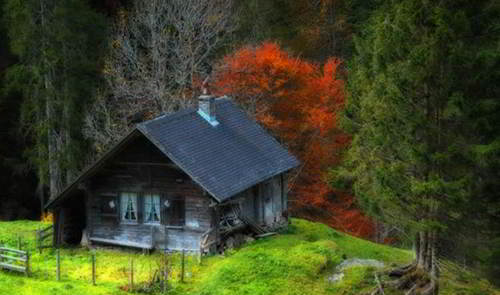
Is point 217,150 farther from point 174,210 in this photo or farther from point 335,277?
point 335,277

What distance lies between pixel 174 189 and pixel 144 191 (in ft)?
4.44

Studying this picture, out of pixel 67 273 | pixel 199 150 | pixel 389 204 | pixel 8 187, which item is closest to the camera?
pixel 389 204

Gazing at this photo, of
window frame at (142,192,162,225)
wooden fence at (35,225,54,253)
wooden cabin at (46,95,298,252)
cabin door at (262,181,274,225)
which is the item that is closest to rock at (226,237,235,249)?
wooden cabin at (46,95,298,252)

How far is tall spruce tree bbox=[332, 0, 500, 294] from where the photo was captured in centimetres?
1909

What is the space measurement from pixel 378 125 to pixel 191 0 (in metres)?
21.2

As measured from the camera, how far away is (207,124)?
96.8 ft

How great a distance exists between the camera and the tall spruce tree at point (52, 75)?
39000mm

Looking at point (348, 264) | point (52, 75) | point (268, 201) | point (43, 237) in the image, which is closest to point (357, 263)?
point (348, 264)

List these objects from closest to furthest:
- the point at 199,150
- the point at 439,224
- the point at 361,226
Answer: the point at 439,224
the point at 199,150
the point at 361,226

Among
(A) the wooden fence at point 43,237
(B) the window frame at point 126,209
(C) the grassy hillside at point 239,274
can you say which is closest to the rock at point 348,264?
(C) the grassy hillside at point 239,274

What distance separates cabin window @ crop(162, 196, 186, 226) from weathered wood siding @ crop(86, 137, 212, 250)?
0.47 ft

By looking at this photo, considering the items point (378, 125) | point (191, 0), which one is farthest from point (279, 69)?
point (378, 125)

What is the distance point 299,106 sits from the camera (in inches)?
1521

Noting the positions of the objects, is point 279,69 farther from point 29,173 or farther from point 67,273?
point 29,173
